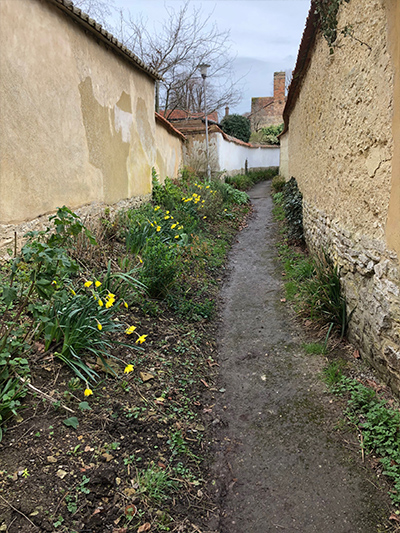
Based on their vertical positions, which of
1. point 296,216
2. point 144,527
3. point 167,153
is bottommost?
point 144,527

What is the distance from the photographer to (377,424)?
2715 millimetres

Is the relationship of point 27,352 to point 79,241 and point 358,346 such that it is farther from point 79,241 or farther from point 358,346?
point 358,346

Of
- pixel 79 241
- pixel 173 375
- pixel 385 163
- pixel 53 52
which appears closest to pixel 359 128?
pixel 385 163

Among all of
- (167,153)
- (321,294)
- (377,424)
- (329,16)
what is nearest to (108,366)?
(377,424)

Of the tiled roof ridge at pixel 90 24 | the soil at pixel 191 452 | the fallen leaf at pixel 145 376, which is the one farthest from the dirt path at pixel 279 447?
the tiled roof ridge at pixel 90 24

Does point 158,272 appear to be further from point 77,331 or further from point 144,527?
point 144,527

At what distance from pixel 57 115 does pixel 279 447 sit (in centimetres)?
452

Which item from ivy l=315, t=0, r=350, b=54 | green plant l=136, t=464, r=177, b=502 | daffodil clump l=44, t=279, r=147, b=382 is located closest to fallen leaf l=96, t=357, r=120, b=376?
daffodil clump l=44, t=279, r=147, b=382

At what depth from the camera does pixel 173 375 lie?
11.2 ft

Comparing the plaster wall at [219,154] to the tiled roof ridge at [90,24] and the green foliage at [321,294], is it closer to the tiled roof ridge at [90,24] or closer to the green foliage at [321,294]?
the tiled roof ridge at [90,24]

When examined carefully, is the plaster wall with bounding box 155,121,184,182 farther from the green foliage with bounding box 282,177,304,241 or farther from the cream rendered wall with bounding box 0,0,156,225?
the green foliage with bounding box 282,177,304,241

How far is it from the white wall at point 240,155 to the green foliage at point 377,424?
12.3 metres

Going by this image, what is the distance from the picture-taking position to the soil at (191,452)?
6.72ft

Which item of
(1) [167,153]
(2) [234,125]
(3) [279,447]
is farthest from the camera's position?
(2) [234,125]
